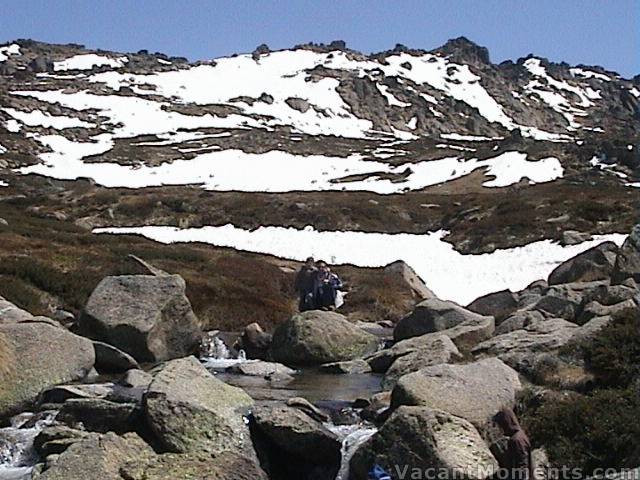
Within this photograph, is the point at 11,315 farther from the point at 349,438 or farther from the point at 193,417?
the point at 349,438

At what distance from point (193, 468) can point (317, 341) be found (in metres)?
11.0

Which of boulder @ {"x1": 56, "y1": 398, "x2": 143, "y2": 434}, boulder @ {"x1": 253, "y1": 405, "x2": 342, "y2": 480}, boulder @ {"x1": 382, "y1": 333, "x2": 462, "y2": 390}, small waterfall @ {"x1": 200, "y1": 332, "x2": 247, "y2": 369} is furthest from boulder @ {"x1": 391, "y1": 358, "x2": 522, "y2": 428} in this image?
small waterfall @ {"x1": 200, "y1": 332, "x2": 247, "y2": 369}

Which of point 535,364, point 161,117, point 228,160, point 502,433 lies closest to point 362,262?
point 535,364

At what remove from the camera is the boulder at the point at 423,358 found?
18.2m

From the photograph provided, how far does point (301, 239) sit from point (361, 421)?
39509mm

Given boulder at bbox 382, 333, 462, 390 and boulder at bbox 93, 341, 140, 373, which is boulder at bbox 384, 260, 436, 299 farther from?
boulder at bbox 93, 341, 140, 373

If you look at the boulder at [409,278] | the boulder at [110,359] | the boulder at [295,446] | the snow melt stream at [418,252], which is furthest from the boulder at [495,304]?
the boulder at [295,446]

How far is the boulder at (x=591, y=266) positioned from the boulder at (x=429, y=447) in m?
22.1

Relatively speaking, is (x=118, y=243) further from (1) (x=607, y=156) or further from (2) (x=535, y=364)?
(1) (x=607, y=156)

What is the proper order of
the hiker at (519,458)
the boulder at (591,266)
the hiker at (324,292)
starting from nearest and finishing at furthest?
the hiker at (519,458) → the hiker at (324,292) → the boulder at (591,266)

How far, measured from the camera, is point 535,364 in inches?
648

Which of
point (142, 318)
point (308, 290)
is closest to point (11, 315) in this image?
point (142, 318)

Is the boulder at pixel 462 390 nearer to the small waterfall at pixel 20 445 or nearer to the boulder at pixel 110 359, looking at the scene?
the small waterfall at pixel 20 445

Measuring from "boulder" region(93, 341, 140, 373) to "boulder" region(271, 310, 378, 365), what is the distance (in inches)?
203
